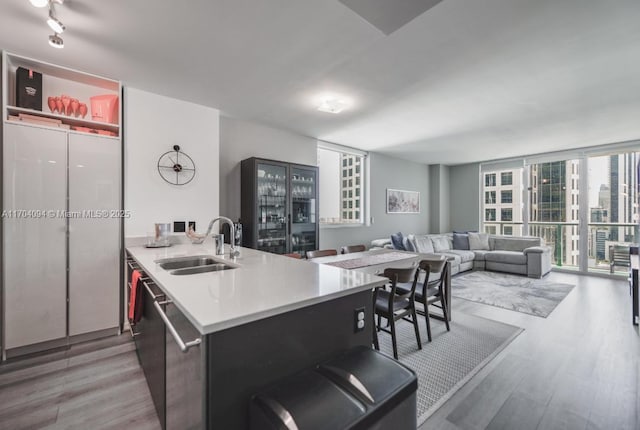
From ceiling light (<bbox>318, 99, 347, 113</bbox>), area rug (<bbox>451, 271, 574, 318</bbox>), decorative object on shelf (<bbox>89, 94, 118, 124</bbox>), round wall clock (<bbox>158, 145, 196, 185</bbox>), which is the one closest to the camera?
decorative object on shelf (<bbox>89, 94, 118, 124</bbox>)

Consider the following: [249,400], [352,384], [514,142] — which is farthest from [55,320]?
[514,142]

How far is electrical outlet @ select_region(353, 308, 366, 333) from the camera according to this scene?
1326 mm

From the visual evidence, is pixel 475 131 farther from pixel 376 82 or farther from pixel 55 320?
pixel 55 320

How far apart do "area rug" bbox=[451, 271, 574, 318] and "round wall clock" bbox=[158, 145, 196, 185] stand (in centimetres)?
419

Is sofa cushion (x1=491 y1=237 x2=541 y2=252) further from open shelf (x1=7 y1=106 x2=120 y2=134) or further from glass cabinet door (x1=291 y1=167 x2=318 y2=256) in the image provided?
open shelf (x1=7 y1=106 x2=120 y2=134)

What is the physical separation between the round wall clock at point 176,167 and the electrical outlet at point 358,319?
2790 millimetres

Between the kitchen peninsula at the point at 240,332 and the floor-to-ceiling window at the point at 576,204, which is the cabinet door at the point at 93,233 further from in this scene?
the floor-to-ceiling window at the point at 576,204

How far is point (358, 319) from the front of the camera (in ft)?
4.39

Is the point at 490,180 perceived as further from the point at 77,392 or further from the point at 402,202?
the point at 77,392

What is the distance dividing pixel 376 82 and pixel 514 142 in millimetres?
3932

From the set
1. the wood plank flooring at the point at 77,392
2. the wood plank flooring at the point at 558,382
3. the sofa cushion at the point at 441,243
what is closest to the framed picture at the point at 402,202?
the sofa cushion at the point at 441,243

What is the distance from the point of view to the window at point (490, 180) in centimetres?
705

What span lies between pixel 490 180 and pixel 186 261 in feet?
24.7

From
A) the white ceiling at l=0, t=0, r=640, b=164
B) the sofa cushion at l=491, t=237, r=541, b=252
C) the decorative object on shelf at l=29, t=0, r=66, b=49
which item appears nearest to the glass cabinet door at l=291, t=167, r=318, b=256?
the white ceiling at l=0, t=0, r=640, b=164
